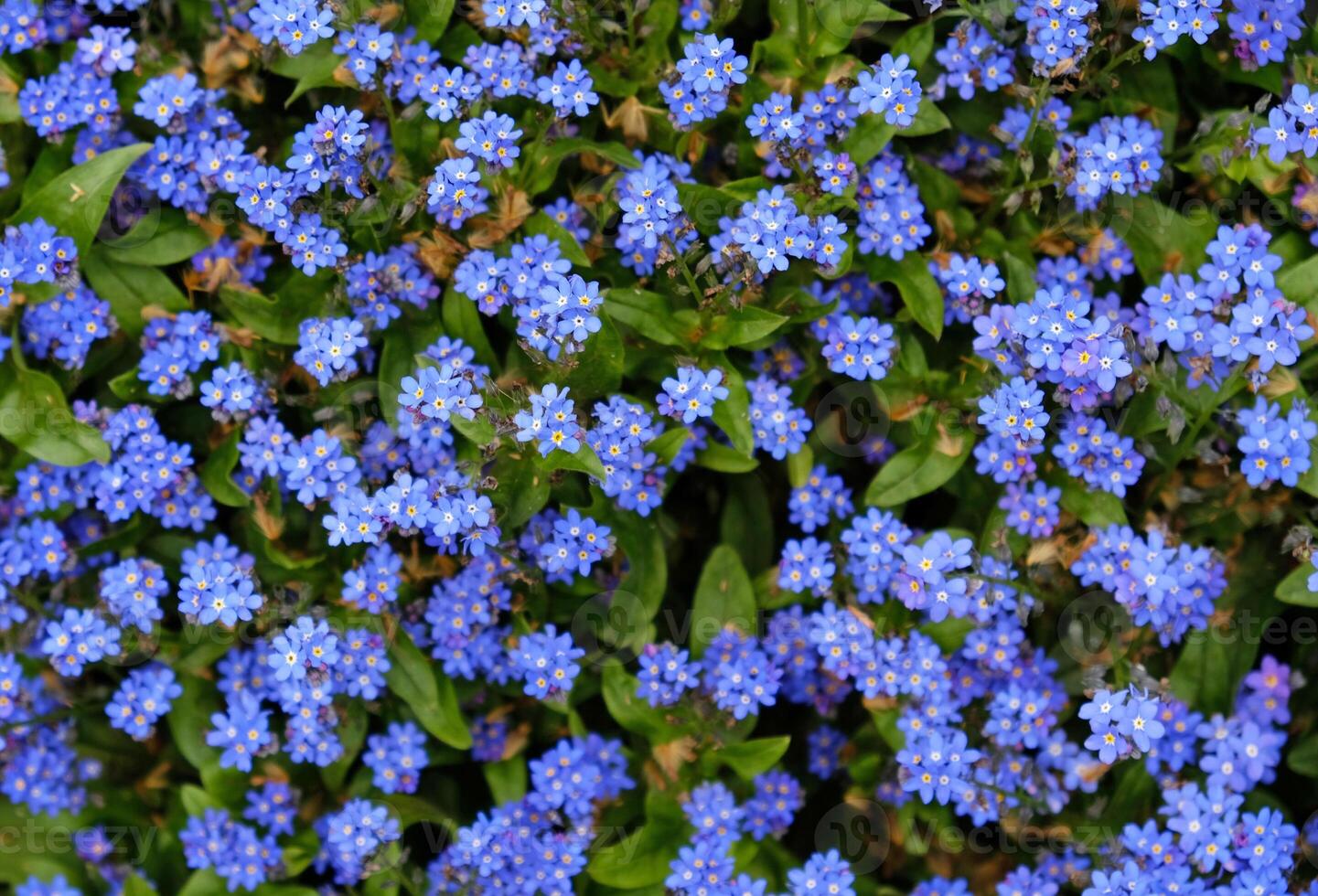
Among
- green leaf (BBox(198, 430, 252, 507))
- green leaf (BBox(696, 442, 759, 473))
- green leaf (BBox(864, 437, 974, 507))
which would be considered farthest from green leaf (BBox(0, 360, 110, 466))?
green leaf (BBox(864, 437, 974, 507))

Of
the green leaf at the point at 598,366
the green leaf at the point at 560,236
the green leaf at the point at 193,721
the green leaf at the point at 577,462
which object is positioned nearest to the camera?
the green leaf at the point at 577,462

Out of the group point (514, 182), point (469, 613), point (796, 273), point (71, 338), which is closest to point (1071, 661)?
point (796, 273)

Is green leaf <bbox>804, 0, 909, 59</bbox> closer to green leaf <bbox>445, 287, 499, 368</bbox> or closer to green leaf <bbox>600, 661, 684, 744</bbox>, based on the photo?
green leaf <bbox>445, 287, 499, 368</bbox>

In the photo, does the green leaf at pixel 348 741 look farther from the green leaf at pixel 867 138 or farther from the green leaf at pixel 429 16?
the green leaf at pixel 867 138

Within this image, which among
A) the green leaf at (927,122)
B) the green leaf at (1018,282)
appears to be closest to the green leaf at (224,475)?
the green leaf at (927,122)

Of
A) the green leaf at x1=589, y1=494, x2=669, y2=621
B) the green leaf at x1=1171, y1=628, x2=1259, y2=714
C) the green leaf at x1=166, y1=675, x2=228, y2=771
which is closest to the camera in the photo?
the green leaf at x1=589, y1=494, x2=669, y2=621

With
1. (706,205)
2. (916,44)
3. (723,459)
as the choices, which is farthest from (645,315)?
(916,44)
